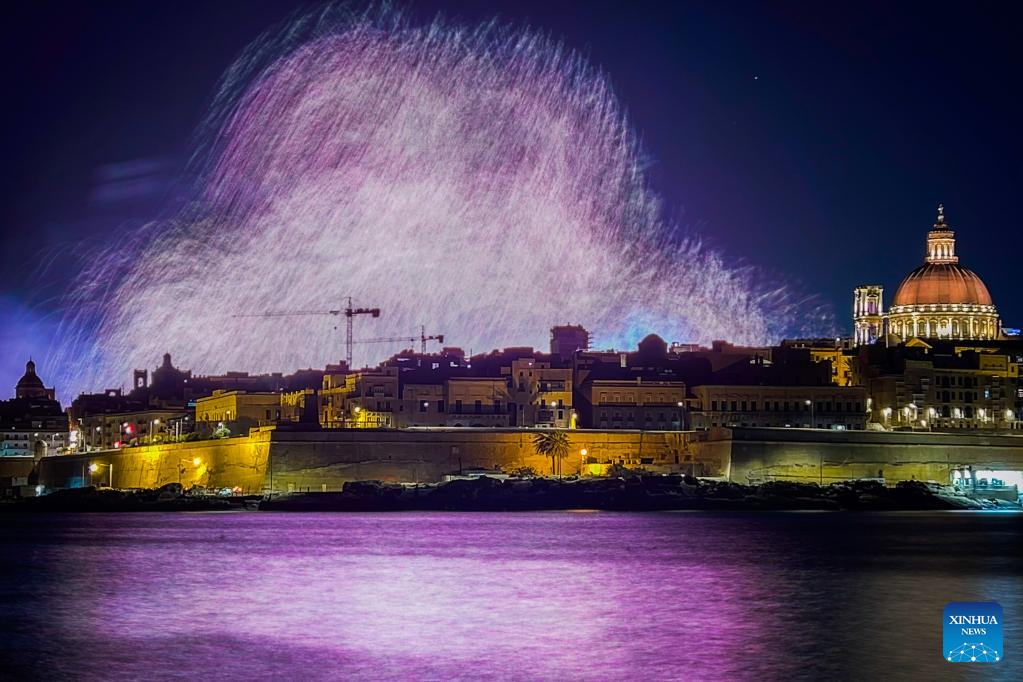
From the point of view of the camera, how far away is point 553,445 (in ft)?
252

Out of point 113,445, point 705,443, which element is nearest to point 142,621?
point 705,443

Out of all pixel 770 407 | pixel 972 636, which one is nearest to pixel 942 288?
pixel 770 407

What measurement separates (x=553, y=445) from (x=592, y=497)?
4.76 meters

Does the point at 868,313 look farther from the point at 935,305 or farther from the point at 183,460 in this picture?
the point at 183,460

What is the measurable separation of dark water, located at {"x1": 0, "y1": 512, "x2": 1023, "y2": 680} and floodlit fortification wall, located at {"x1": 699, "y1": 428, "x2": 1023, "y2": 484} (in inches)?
482

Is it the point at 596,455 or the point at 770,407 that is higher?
the point at 770,407

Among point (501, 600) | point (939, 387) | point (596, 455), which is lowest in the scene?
point (501, 600)

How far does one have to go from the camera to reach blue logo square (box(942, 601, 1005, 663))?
27641 millimetres

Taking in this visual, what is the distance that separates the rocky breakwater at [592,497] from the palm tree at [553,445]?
2735 mm

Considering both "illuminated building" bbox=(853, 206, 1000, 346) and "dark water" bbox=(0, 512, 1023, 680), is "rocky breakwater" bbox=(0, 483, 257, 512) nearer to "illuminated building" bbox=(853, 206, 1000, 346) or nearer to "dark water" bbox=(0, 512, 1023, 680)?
"dark water" bbox=(0, 512, 1023, 680)

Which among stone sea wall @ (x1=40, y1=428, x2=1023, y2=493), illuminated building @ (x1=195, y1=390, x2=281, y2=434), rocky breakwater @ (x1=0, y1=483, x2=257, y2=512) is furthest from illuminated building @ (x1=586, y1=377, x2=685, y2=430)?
rocky breakwater @ (x1=0, y1=483, x2=257, y2=512)

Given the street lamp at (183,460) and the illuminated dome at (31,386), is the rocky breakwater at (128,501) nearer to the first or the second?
the street lamp at (183,460)

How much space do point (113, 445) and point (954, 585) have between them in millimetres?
82635

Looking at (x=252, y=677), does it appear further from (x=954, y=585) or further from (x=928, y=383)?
(x=928, y=383)
